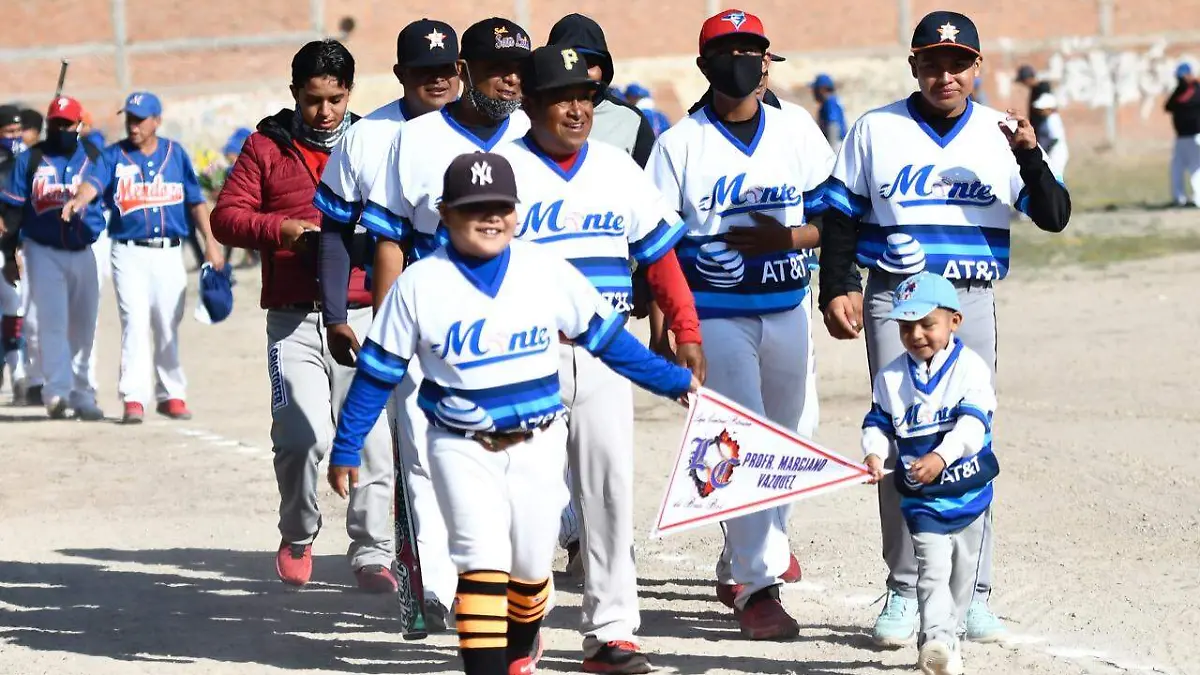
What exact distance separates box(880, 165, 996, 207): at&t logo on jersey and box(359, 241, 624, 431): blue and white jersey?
162 cm

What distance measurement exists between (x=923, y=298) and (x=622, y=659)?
175cm

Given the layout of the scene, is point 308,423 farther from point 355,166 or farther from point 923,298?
point 923,298

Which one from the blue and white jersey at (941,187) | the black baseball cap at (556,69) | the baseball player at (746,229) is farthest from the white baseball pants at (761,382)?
the black baseball cap at (556,69)

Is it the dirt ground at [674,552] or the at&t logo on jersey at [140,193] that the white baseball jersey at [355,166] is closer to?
the dirt ground at [674,552]

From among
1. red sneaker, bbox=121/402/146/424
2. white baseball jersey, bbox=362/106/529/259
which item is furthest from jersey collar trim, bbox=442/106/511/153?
red sneaker, bbox=121/402/146/424

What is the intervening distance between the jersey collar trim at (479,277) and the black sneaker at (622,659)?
1.60 m

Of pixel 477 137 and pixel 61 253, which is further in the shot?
pixel 61 253

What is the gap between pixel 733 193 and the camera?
7609 mm

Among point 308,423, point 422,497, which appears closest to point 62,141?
point 308,423

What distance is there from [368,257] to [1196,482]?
527cm

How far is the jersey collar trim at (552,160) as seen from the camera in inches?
271

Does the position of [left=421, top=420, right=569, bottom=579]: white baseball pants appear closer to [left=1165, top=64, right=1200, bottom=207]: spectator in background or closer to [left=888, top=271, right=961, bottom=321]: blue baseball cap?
[left=888, top=271, right=961, bottom=321]: blue baseball cap

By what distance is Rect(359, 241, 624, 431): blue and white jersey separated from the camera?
6.16m

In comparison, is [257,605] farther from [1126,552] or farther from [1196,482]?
[1196,482]
